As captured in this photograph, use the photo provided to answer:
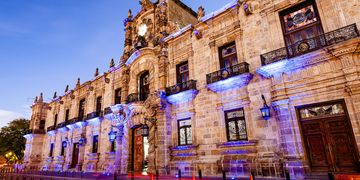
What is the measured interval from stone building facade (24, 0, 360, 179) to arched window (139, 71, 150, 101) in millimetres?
74

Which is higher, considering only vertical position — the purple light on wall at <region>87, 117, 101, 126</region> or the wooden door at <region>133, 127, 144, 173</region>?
the purple light on wall at <region>87, 117, 101, 126</region>

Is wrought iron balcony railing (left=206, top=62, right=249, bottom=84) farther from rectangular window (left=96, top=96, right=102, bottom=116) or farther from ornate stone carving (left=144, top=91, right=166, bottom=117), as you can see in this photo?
rectangular window (left=96, top=96, right=102, bottom=116)

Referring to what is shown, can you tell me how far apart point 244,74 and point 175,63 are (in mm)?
5026

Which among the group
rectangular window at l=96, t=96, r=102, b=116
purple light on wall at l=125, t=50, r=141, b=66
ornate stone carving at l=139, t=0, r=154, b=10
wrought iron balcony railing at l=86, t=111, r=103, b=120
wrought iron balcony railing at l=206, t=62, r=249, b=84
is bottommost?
wrought iron balcony railing at l=86, t=111, r=103, b=120

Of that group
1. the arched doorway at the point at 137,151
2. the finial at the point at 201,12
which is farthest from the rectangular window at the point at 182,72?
the arched doorway at the point at 137,151

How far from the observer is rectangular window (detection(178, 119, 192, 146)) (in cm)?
1148

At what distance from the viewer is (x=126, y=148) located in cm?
1414

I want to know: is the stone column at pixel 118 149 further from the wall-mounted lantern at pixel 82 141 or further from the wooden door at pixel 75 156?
the wooden door at pixel 75 156

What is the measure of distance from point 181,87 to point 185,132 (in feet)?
8.34

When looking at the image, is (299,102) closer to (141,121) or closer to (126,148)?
(141,121)

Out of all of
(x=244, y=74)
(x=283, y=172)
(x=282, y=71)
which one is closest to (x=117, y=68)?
(x=244, y=74)

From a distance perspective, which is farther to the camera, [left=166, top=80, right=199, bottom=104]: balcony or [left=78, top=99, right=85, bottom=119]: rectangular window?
[left=78, top=99, right=85, bottom=119]: rectangular window

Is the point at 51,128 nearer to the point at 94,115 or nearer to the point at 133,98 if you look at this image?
the point at 94,115

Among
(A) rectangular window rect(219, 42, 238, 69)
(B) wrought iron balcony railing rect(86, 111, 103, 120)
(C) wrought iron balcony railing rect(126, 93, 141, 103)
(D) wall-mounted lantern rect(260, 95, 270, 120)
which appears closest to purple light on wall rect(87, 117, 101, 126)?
(B) wrought iron balcony railing rect(86, 111, 103, 120)
